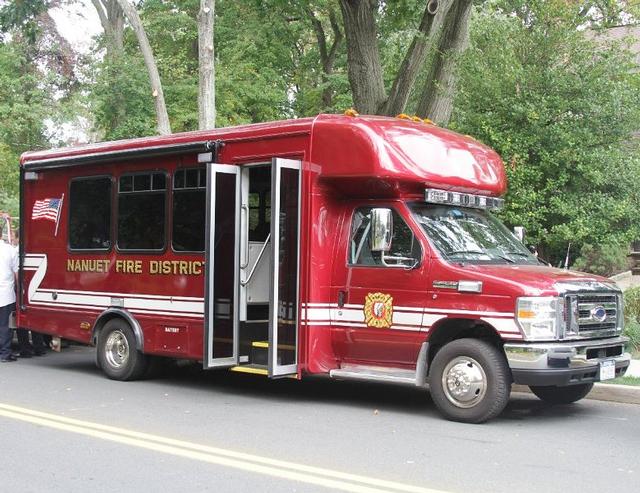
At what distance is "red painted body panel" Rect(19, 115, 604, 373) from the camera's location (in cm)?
817

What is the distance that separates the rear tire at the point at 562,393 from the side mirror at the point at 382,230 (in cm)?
234

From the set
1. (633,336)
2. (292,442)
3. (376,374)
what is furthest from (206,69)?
(292,442)

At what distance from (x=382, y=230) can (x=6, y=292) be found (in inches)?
253

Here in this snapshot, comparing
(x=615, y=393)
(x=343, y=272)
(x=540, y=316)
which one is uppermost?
(x=343, y=272)

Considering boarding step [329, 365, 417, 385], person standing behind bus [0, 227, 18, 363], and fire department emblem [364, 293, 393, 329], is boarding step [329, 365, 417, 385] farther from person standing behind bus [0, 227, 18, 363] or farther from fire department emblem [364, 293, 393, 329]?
person standing behind bus [0, 227, 18, 363]

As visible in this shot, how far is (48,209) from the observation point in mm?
11805

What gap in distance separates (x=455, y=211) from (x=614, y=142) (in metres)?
5.92

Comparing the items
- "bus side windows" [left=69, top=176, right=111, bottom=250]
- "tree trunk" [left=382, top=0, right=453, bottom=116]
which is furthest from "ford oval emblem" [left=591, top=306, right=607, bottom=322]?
"tree trunk" [left=382, top=0, right=453, bottom=116]

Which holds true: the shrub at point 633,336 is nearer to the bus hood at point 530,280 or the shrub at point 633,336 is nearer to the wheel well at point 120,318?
the bus hood at point 530,280

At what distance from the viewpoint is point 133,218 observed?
10688 millimetres

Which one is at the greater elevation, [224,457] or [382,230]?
[382,230]

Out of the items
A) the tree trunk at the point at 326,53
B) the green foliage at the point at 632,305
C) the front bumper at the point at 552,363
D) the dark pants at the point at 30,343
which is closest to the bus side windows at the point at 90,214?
the dark pants at the point at 30,343

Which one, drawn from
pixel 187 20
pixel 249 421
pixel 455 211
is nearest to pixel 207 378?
pixel 249 421

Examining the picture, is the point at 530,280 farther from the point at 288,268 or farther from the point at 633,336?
the point at 633,336
